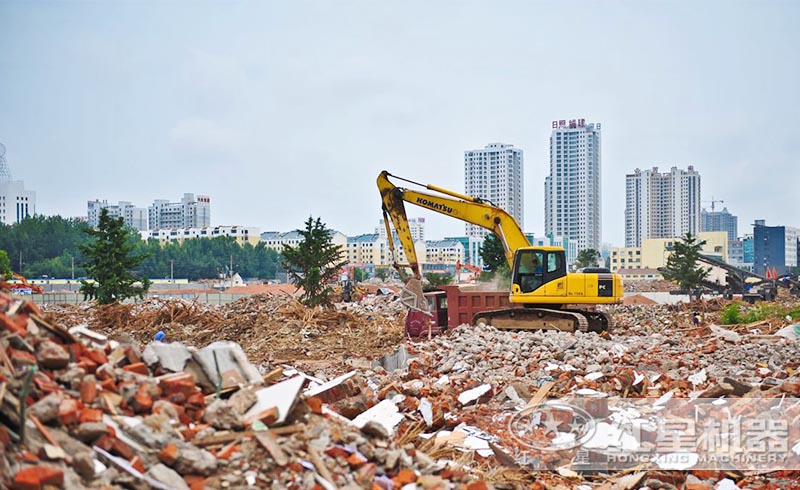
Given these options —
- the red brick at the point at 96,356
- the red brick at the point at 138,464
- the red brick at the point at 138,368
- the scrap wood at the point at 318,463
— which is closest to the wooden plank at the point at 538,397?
the scrap wood at the point at 318,463

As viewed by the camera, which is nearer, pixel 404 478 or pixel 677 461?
pixel 404 478

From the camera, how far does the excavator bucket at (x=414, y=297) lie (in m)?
17.8

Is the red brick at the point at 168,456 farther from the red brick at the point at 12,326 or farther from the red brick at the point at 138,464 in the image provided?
the red brick at the point at 12,326

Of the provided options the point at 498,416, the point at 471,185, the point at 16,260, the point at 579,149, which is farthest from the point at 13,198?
the point at 498,416

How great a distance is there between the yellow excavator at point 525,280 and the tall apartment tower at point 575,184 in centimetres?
12018

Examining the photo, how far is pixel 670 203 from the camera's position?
470 ft

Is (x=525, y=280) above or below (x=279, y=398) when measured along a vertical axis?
above

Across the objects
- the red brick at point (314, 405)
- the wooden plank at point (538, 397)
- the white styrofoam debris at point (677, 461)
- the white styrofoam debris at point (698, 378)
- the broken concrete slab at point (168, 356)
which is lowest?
the white styrofoam debris at point (677, 461)

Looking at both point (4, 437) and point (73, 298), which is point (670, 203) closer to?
point (73, 298)

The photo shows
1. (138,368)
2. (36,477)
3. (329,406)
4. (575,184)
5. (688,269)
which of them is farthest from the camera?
(575,184)

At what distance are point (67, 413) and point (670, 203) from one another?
147763mm

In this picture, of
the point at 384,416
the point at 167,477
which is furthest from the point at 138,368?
the point at 384,416

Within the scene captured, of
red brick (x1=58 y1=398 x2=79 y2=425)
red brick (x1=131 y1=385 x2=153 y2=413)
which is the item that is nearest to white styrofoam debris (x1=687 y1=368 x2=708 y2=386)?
red brick (x1=131 y1=385 x2=153 y2=413)

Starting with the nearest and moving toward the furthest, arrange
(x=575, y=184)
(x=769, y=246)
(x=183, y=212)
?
(x=769, y=246), (x=575, y=184), (x=183, y=212)
